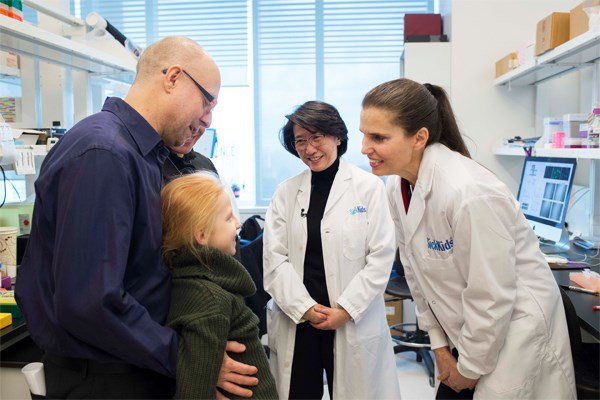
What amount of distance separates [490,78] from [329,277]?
2.21 m

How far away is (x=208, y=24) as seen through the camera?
3.95 meters

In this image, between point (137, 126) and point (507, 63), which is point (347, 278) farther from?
point (507, 63)

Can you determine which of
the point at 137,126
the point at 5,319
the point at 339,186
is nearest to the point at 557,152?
the point at 339,186

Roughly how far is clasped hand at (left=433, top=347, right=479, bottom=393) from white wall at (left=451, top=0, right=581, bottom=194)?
2170 mm

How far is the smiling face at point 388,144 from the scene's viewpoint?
1.28 metres

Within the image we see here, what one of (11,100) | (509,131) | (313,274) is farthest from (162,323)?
(509,131)

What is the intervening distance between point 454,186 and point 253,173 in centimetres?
295

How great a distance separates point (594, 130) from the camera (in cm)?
191

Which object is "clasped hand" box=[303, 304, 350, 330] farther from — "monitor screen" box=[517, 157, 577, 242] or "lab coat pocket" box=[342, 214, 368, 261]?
"monitor screen" box=[517, 157, 577, 242]

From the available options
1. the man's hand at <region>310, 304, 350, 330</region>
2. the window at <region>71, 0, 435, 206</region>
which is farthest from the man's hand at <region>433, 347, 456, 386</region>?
the window at <region>71, 0, 435, 206</region>

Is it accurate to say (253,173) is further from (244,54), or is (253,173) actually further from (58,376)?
(58,376)

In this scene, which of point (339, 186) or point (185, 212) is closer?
point (185, 212)

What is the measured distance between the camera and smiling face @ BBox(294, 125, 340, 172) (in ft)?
6.16

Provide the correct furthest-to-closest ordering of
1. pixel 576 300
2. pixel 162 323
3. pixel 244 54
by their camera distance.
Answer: pixel 244 54 → pixel 576 300 → pixel 162 323
